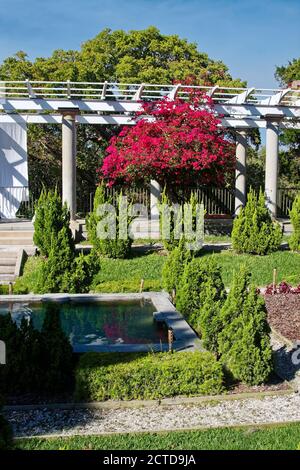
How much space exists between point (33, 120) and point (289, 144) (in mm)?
12331

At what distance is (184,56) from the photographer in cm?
2717

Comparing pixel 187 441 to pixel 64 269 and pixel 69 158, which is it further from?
pixel 69 158

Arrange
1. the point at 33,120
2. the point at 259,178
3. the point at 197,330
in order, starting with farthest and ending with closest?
the point at 259,178 → the point at 33,120 → the point at 197,330

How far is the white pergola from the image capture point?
16.3 meters

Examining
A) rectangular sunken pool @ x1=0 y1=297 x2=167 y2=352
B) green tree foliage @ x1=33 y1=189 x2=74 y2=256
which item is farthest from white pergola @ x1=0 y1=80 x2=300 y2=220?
rectangular sunken pool @ x1=0 y1=297 x2=167 y2=352

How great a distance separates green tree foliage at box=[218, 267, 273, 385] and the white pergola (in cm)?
940

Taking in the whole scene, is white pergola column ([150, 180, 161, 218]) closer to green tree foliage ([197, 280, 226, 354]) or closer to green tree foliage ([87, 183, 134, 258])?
green tree foliage ([87, 183, 134, 258])

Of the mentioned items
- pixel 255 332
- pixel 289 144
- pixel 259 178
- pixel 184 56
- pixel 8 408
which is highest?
pixel 184 56

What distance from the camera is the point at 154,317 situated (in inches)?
372

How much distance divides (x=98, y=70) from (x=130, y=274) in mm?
13780

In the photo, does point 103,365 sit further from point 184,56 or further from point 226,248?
point 184,56
